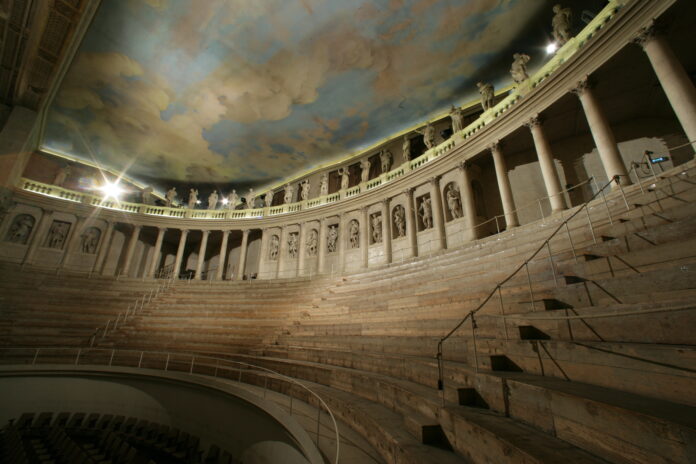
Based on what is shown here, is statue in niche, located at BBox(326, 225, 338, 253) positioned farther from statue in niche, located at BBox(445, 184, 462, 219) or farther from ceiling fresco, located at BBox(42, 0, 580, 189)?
statue in niche, located at BBox(445, 184, 462, 219)

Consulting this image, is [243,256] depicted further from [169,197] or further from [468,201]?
[468,201]

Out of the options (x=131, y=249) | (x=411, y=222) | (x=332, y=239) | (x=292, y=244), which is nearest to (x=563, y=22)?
(x=411, y=222)

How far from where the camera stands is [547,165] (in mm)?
12203

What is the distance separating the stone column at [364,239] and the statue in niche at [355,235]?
64 cm

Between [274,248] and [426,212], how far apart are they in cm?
1307

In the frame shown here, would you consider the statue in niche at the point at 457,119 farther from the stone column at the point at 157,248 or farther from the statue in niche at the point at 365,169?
the stone column at the point at 157,248

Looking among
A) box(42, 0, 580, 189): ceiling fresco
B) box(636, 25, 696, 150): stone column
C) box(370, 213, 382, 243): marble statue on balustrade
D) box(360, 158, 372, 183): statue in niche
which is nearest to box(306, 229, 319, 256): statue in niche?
box(370, 213, 382, 243): marble statue on balustrade

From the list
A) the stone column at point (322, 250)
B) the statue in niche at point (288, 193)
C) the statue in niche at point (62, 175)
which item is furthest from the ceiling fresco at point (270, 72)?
the stone column at point (322, 250)

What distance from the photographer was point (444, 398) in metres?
3.39

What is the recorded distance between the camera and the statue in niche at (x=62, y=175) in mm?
23438

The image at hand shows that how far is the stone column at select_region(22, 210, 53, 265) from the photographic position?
20.2m

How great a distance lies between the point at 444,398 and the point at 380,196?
16993mm

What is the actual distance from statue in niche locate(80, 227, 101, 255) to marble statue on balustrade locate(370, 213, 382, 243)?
21597mm

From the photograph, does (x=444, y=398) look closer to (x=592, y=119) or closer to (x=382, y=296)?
(x=382, y=296)
